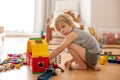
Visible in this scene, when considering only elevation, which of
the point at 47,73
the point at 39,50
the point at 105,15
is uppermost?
the point at 105,15

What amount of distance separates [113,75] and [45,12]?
106 inches

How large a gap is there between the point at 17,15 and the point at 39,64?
2679 millimetres

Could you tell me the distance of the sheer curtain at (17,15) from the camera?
4340 millimetres

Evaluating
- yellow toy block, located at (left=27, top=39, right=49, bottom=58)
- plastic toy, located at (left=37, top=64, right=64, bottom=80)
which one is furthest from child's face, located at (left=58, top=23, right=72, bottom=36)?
plastic toy, located at (left=37, top=64, right=64, bottom=80)

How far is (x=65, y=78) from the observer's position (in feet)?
5.62

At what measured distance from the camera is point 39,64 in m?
1.84

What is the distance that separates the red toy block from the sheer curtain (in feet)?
8.61

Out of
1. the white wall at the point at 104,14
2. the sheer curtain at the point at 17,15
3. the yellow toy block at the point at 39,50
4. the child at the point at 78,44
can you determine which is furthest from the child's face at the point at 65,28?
the sheer curtain at the point at 17,15

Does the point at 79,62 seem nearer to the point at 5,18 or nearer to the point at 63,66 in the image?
the point at 63,66

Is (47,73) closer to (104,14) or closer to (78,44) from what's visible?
(78,44)

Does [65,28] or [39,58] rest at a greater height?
[65,28]

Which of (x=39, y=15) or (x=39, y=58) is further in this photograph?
(x=39, y=15)

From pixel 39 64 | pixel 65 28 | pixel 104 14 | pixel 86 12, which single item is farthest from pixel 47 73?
pixel 86 12

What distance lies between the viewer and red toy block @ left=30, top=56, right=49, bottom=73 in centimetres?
183
